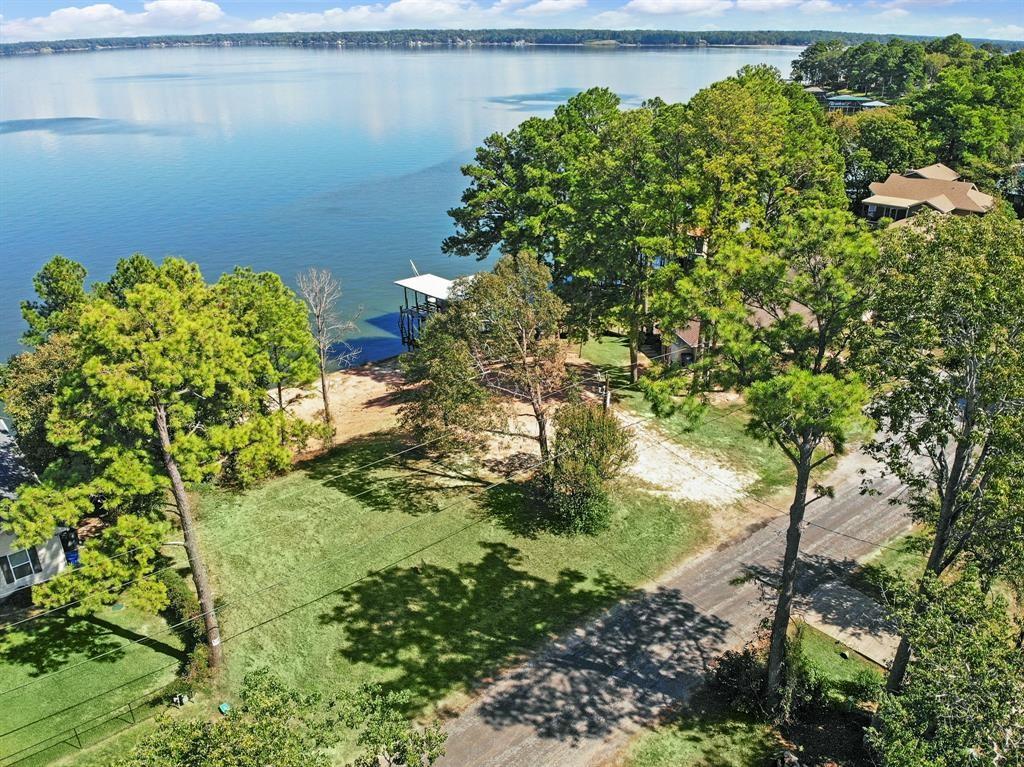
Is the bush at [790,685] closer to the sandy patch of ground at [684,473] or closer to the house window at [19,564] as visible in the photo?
the sandy patch of ground at [684,473]

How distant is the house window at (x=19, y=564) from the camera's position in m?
22.5

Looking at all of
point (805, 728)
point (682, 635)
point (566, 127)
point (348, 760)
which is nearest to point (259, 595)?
point (348, 760)

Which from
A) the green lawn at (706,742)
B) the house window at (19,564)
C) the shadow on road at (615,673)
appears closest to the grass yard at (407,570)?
the shadow on road at (615,673)

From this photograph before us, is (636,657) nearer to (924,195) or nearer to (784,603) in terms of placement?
(784,603)

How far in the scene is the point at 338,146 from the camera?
122 metres

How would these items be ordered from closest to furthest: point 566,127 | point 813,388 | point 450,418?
point 813,388 < point 450,418 < point 566,127

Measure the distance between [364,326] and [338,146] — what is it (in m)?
79.3

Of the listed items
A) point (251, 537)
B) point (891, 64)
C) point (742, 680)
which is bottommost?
point (251, 537)

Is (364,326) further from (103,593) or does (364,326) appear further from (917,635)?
(917,635)

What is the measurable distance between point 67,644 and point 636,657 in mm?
16102

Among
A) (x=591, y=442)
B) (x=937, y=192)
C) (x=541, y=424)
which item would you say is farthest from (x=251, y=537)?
(x=937, y=192)

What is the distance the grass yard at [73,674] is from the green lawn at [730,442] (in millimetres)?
18368

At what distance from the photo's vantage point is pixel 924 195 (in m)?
60.0

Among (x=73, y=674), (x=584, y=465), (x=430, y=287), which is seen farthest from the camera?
(x=430, y=287)
